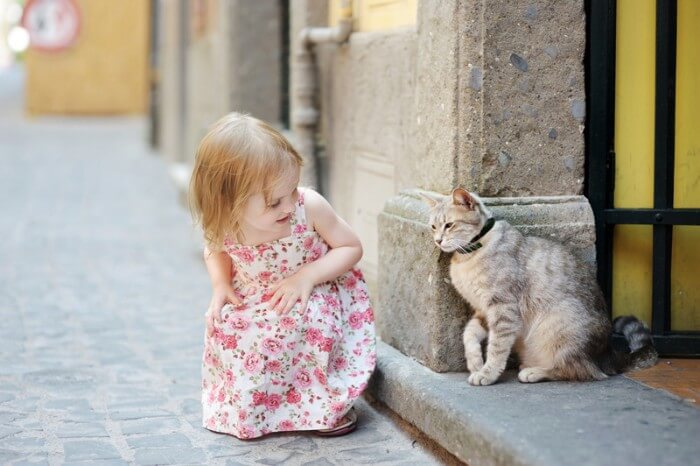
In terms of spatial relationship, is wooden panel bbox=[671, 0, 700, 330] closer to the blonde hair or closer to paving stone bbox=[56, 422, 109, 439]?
the blonde hair

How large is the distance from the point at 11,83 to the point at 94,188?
21.3 meters

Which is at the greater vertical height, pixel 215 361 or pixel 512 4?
pixel 512 4

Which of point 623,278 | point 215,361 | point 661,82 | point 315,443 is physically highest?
point 661,82

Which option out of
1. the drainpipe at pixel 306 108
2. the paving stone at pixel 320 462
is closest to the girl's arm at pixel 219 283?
the paving stone at pixel 320 462

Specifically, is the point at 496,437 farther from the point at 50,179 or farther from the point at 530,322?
the point at 50,179

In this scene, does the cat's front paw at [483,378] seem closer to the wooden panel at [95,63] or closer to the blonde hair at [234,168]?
the blonde hair at [234,168]

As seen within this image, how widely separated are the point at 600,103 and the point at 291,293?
132 cm

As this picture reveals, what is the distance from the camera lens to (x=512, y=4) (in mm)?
3951

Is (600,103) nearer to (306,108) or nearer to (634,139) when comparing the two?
(634,139)

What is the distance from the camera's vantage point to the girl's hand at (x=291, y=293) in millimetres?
3998

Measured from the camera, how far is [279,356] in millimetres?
3996

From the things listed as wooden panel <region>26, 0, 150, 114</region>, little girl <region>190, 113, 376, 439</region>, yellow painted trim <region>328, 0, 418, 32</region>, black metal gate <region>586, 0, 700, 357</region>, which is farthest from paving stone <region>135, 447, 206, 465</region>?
wooden panel <region>26, 0, 150, 114</region>

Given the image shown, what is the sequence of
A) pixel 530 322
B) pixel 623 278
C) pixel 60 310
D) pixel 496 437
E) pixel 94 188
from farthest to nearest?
pixel 94 188 → pixel 60 310 → pixel 623 278 → pixel 530 322 → pixel 496 437

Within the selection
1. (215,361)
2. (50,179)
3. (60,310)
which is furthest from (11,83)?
(215,361)
